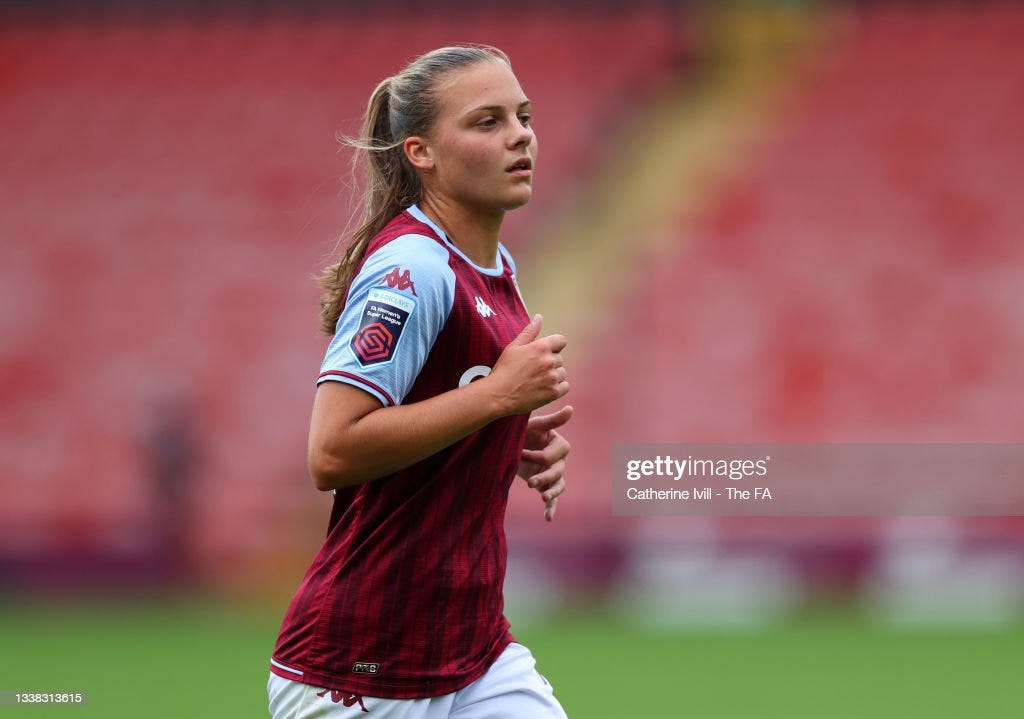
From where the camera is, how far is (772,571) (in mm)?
11492

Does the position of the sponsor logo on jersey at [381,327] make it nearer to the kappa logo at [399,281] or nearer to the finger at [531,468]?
the kappa logo at [399,281]

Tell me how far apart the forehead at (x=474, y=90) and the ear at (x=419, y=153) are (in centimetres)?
9

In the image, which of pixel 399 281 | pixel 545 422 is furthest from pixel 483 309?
pixel 545 422

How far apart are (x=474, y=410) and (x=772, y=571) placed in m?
9.16

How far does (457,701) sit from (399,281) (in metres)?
0.91

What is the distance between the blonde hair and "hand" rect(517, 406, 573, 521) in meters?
0.61

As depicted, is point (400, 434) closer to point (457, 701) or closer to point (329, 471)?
point (329, 471)

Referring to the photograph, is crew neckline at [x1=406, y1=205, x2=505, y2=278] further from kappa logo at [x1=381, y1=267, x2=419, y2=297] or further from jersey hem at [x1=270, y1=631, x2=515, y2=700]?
jersey hem at [x1=270, y1=631, x2=515, y2=700]

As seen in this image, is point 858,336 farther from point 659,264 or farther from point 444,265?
point 444,265

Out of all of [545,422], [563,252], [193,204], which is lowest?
[545,422]

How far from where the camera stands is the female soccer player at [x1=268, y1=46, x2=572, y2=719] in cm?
274

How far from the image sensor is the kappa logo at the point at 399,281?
109 inches

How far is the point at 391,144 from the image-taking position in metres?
3.19

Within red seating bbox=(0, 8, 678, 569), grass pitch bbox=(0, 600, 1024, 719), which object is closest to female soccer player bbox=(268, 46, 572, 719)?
grass pitch bbox=(0, 600, 1024, 719)
